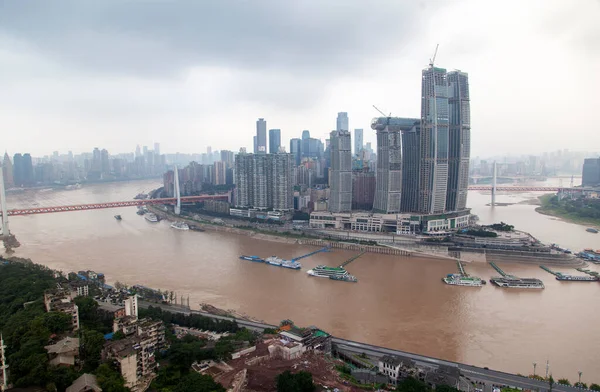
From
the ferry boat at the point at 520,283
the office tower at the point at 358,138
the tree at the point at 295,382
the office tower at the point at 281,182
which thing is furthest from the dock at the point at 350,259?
the office tower at the point at 358,138

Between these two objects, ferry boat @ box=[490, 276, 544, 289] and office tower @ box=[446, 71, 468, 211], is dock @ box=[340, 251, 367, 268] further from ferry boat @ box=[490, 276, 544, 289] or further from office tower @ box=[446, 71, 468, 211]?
office tower @ box=[446, 71, 468, 211]

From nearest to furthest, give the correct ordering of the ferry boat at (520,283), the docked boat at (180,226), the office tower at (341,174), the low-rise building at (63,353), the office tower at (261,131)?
the low-rise building at (63,353), the ferry boat at (520,283), the office tower at (341,174), the docked boat at (180,226), the office tower at (261,131)

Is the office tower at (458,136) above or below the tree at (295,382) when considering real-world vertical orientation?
above

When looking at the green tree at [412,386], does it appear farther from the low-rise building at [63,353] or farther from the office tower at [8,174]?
the office tower at [8,174]

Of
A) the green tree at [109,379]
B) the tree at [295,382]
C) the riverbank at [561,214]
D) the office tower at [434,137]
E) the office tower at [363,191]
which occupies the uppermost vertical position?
the office tower at [434,137]

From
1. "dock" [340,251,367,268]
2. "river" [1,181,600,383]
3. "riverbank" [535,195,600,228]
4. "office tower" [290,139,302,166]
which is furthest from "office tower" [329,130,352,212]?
"office tower" [290,139,302,166]

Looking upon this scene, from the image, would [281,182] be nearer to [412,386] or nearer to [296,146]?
Result: [412,386]

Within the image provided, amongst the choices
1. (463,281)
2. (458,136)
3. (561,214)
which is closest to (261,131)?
(458,136)
